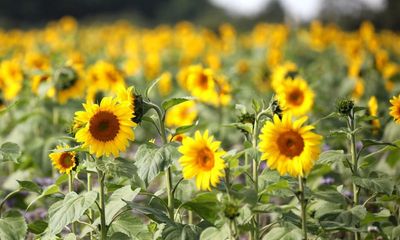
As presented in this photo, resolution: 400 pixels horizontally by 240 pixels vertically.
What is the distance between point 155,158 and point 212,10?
1208 inches

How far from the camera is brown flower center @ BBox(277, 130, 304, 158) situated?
101 inches

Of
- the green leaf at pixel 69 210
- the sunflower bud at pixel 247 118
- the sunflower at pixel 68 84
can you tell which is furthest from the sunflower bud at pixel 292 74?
the green leaf at pixel 69 210

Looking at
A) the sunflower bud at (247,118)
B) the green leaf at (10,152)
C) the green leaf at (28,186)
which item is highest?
the sunflower bud at (247,118)

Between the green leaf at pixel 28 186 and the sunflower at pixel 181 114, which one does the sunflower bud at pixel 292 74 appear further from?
the green leaf at pixel 28 186

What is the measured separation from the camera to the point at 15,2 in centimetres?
3206

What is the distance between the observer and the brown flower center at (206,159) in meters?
2.61

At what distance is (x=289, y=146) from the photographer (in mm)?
2578

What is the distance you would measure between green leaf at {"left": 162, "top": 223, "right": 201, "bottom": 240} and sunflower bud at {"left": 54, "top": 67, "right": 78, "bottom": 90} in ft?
9.51

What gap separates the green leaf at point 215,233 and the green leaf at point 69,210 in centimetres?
41

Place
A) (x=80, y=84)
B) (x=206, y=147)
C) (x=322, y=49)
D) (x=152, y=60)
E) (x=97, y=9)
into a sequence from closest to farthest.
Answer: (x=206, y=147)
(x=80, y=84)
(x=152, y=60)
(x=322, y=49)
(x=97, y=9)

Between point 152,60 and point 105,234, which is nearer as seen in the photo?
point 105,234

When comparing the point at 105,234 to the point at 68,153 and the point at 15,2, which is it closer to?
the point at 68,153

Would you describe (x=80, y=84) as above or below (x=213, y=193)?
above

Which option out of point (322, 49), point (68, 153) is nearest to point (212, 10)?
point (322, 49)
